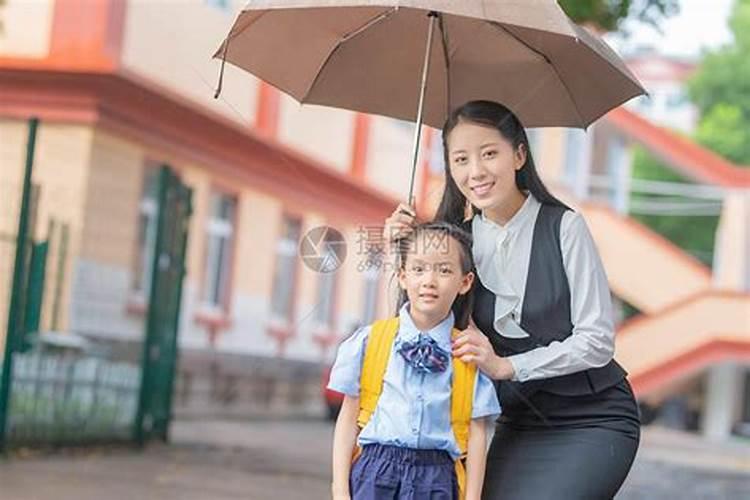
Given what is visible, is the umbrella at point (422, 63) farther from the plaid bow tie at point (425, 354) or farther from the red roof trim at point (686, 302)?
the red roof trim at point (686, 302)

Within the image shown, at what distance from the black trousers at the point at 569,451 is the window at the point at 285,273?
20540 millimetres

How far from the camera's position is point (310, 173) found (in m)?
25.4

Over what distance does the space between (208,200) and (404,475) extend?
59.7 ft

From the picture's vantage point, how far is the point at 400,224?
15.1 ft

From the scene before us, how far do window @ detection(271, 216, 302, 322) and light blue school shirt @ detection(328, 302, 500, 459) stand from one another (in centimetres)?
2066

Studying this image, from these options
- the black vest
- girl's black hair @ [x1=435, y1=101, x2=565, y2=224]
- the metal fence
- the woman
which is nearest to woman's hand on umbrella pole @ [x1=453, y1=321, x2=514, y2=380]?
the woman

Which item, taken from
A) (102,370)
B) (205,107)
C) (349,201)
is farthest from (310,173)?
(102,370)

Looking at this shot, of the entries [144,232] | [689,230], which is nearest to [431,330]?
[144,232]

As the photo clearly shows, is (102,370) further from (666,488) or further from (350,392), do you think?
(350,392)

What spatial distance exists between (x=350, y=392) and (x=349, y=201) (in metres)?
22.6

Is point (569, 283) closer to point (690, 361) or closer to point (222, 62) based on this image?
point (222, 62)

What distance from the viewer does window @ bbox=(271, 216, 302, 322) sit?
82.9 ft

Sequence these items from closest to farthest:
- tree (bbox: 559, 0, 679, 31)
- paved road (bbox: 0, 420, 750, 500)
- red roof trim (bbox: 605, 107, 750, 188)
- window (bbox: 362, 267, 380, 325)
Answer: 1. paved road (bbox: 0, 420, 750, 500)
2. tree (bbox: 559, 0, 679, 31)
3. window (bbox: 362, 267, 380, 325)
4. red roof trim (bbox: 605, 107, 750, 188)

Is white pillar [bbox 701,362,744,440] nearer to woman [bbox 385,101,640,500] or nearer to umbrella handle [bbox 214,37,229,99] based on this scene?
umbrella handle [bbox 214,37,229,99]
